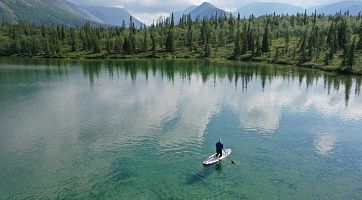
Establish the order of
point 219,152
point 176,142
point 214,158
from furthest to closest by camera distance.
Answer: point 176,142 → point 219,152 → point 214,158

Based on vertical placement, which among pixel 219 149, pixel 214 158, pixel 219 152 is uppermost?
pixel 219 149

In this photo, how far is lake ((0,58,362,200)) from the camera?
134 ft

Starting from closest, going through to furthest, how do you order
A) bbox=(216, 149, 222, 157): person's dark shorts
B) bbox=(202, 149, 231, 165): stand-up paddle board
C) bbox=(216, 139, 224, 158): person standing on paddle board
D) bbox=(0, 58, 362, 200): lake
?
1. bbox=(0, 58, 362, 200): lake
2. bbox=(202, 149, 231, 165): stand-up paddle board
3. bbox=(216, 139, 224, 158): person standing on paddle board
4. bbox=(216, 149, 222, 157): person's dark shorts

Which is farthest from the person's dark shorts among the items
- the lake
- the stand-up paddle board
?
the lake

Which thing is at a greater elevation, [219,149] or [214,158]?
[219,149]

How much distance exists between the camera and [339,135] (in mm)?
63031

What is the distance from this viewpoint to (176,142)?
55906 millimetres

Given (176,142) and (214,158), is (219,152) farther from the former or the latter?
(176,142)

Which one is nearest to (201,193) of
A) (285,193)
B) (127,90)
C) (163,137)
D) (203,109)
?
(285,193)

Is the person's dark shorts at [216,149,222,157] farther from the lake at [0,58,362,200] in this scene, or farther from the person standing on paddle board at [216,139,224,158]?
the lake at [0,58,362,200]

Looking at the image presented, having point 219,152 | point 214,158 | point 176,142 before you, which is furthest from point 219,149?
point 176,142

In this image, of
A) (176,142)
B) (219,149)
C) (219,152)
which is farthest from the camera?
(176,142)

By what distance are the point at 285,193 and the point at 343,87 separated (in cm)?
8911

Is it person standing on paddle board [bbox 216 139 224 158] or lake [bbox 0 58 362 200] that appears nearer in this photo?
lake [bbox 0 58 362 200]
